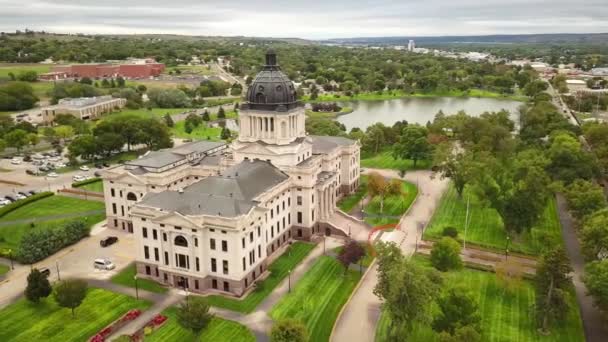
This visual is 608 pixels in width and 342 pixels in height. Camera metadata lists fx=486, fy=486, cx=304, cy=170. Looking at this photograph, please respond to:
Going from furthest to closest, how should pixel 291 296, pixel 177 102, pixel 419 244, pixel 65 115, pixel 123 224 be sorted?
pixel 177 102 → pixel 65 115 → pixel 123 224 → pixel 419 244 → pixel 291 296

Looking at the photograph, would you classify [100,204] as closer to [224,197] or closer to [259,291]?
[224,197]

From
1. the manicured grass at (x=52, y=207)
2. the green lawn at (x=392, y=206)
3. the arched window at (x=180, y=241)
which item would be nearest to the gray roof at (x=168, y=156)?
the manicured grass at (x=52, y=207)

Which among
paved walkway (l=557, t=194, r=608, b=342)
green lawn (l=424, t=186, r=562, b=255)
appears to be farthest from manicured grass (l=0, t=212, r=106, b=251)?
paved walkway (l=557, t=194, r=608, b=342)

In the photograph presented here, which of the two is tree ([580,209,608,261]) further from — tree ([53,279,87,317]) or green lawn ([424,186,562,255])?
tree ([53,279,87,317])

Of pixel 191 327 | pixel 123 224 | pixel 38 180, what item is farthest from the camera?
pixel 38 180

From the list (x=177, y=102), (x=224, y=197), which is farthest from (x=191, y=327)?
(x=177, y=102)

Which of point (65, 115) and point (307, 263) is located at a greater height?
point (65, 115)

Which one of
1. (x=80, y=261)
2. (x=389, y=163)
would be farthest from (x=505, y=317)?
(x=389, y=163)

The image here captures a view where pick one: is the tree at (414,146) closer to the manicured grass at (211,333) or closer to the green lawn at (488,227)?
the green lawn at (488,227)
